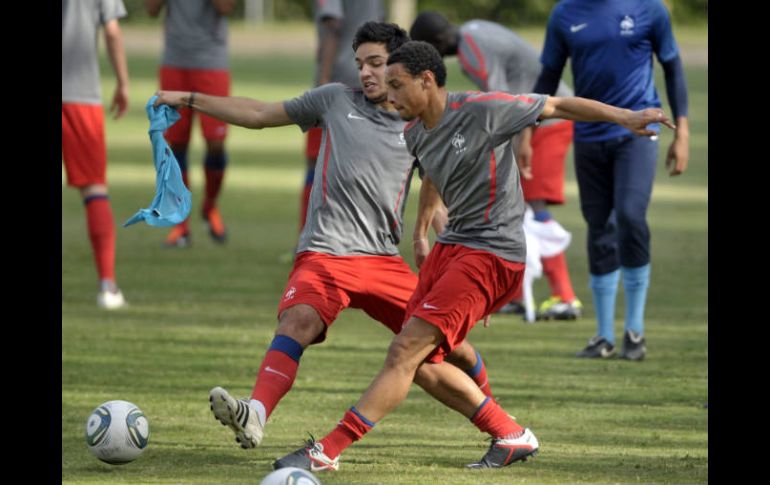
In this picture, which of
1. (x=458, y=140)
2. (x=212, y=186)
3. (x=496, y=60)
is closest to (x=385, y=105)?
(x=458, y=140)

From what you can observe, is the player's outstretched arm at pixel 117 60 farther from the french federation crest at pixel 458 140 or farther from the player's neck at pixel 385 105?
the french federation crest at pixel 458 140

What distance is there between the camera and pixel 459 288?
287 inches

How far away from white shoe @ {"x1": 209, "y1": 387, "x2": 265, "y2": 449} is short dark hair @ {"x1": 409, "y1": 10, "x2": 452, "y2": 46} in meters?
5.20

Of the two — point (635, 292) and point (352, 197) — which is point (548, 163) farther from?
point (352, 197)

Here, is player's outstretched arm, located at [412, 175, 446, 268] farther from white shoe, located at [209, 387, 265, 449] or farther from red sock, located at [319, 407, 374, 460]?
white shoe, located at [209, 387, 265, 449]

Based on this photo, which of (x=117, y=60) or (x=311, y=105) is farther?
(x=117, y=60)

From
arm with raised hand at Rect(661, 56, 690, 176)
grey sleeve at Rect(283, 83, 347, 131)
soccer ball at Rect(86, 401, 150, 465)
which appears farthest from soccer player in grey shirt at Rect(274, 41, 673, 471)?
arm with raised hand at Rect(661, 56, 690, 176)

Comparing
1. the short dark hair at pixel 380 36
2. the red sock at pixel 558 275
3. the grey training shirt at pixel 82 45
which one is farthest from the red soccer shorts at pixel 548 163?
the short dark hair at pixel 380 36

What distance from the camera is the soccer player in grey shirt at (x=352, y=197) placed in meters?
7.82

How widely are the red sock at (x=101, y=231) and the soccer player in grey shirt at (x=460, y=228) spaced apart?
5272 millimetres

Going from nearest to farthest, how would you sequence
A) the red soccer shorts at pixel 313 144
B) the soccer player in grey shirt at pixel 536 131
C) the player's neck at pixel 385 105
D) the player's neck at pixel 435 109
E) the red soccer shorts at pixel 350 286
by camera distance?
the player's neck at pixel 435 109
the red soccer shorts at pixel 350 286
the player's neck at pixel 385 105
the soccer player in grey shirt at pixel 536 131
the red soccer shorts at pixel 313 144

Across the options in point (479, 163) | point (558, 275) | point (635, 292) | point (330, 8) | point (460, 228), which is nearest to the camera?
point (479, 163)

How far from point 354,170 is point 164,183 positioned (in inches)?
35.8

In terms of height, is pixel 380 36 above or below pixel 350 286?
above
